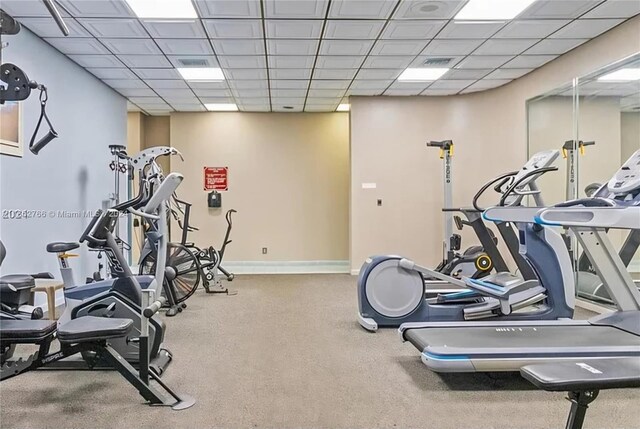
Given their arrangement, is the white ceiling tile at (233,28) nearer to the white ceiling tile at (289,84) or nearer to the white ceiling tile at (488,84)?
the white ceiling tile at (289,84)

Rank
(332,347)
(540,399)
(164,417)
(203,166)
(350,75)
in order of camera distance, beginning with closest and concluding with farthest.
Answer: (164,417), (540,399), (332,347), (350,75), (203,166)

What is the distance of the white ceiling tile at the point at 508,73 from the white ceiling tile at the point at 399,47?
154cm

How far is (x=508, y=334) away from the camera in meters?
3.09

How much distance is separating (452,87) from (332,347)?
4940 mm

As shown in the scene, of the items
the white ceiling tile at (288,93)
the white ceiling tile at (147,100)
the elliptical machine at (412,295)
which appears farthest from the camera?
the white ceiling tile at (147,100)

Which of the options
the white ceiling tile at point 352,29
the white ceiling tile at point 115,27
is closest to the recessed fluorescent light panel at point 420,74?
the white ceiling tile at point 352,29

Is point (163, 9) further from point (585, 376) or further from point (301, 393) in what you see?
point (585, 376)

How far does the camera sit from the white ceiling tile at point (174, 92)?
6.92 m

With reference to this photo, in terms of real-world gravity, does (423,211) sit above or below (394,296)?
above

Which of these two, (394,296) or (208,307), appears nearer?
(394,296)

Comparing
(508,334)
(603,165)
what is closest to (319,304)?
(508,334)

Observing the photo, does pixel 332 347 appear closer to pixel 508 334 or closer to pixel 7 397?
pixel 508 334

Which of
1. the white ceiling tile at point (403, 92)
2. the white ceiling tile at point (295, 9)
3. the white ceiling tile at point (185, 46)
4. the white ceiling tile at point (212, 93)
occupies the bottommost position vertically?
the white ceiling tile at point (212, 93)

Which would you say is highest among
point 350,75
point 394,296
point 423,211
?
point 350,75
